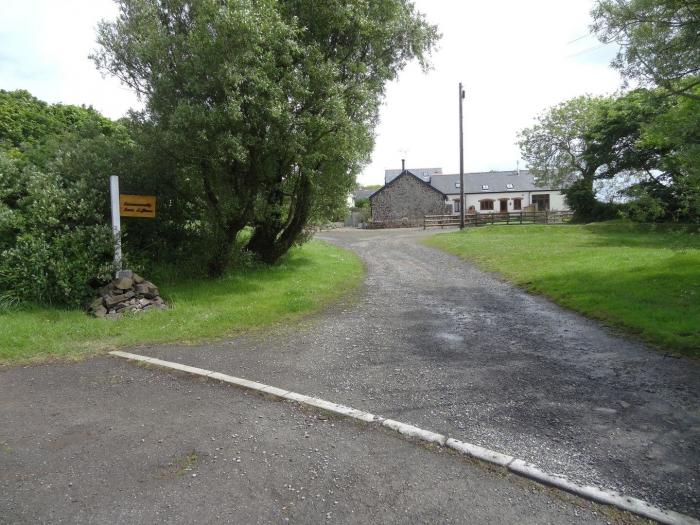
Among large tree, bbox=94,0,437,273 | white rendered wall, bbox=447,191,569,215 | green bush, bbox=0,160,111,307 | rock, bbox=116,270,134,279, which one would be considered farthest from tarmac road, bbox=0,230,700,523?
white rendered wall, bbox=447,191,569,215

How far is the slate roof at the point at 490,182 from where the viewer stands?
53.9 meters

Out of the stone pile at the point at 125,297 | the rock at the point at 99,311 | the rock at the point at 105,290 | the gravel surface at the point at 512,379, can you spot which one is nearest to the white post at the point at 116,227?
the stone pile at the point at 125,297

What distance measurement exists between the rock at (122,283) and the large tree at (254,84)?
2.57 meters

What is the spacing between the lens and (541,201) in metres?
53.9

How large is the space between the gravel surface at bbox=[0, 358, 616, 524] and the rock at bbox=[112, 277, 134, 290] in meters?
4.25

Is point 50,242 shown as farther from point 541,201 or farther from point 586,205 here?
point 541,201

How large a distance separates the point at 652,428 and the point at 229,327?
20.0ft

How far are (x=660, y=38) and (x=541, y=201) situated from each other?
48164 millimetres

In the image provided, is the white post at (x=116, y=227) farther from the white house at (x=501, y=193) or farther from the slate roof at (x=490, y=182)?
the slate roof at (x=490, y=182)

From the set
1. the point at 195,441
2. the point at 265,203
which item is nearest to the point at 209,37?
the point at 265,203

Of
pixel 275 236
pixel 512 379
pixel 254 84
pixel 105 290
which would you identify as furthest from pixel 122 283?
pixel 512 379

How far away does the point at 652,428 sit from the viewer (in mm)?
3910

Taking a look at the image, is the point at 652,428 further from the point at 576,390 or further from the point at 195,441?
the point at 195,441

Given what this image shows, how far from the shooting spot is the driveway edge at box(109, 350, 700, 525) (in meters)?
2.85
